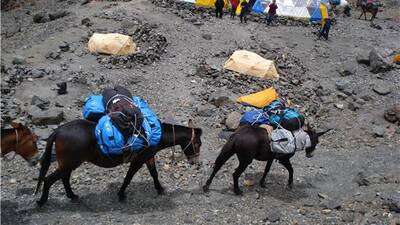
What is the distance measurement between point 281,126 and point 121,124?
3.07 m

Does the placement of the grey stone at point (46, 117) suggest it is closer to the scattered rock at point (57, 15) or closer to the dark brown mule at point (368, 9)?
the scattered rock at point (57, 15)

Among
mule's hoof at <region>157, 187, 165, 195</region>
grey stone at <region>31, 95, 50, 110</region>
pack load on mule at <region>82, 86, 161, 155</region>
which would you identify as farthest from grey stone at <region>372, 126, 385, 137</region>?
grey stone at <region>31, 95, 50, 110</region>

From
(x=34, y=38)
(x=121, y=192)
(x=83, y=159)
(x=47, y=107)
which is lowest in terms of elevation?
(x=34, y=38)

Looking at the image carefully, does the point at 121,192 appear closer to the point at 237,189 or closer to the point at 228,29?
the point at 237,189

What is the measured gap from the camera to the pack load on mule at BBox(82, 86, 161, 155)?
302 inches

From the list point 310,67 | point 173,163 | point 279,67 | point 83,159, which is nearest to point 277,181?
point 173,163

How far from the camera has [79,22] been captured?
1789cm

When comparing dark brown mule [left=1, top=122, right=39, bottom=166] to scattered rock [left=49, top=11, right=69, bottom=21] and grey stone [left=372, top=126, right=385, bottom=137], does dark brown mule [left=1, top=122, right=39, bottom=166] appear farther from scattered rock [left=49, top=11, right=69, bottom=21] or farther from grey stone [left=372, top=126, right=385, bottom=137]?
scattered rock [left=49, top=11, right=69, bottom=21]

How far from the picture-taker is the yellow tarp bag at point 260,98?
12.8 metres

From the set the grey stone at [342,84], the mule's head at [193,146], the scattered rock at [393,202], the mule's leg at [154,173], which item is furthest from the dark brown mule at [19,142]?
the grey stone at [342,84]

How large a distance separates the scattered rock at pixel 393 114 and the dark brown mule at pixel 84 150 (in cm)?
707

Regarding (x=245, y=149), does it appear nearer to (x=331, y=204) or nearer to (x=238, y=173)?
(x=238, y=173)

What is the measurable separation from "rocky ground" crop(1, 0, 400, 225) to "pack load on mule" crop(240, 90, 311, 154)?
38.8 inches

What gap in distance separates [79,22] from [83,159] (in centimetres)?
1110
